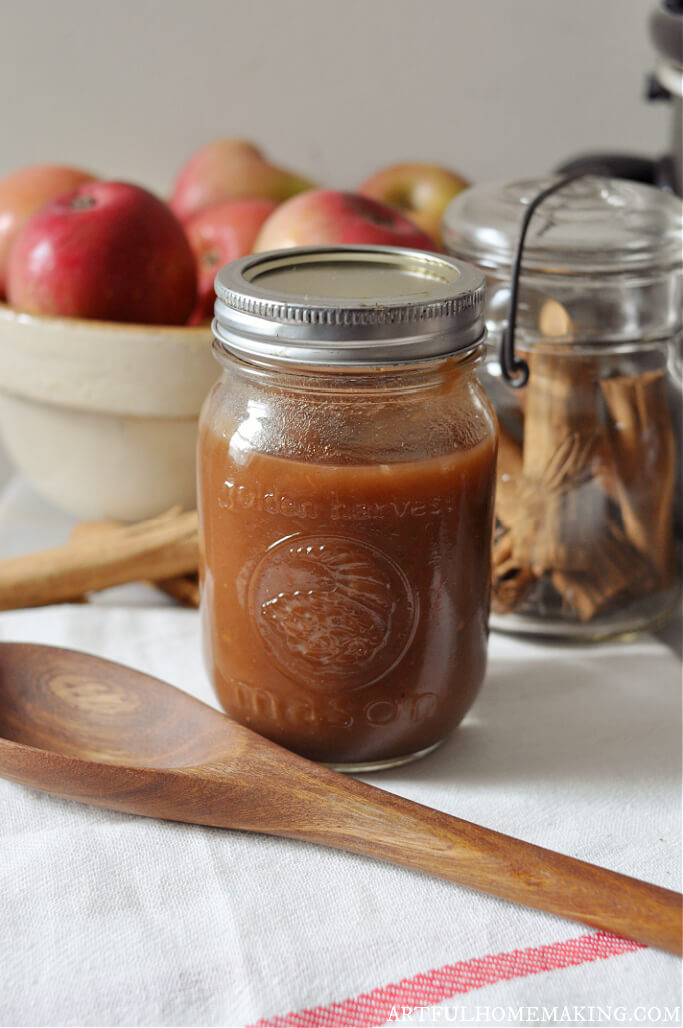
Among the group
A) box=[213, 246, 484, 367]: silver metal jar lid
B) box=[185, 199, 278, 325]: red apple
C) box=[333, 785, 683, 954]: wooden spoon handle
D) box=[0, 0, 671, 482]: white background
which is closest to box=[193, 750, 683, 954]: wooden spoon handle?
box=[333, 785, 683, 954]: wooden spoon handle

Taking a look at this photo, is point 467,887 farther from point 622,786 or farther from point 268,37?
point 268,37

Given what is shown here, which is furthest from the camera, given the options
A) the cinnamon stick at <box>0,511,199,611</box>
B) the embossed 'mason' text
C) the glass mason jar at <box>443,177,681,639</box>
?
the cinnamon stick at <box>0,511,199,611</box>

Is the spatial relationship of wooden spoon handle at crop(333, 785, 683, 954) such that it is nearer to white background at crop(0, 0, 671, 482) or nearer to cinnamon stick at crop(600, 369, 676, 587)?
→ cinnamon stick at crop(600, 369, 676, 587)

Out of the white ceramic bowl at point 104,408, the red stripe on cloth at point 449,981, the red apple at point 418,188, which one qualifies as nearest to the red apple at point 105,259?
the white ceramic bowl at point 104,408

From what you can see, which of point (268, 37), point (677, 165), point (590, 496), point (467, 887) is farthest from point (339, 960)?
point (268, 37)

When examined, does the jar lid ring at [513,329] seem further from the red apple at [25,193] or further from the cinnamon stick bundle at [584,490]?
the red apple at [25,193]

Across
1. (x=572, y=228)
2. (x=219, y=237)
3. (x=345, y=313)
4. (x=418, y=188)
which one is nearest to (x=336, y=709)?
(x=345, y=313)

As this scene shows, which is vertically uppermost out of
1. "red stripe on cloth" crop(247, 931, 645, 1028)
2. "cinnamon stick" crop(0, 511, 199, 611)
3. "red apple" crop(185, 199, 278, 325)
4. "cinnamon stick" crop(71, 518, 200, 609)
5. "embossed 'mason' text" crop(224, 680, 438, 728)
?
"red apple" crop(185, 199, 278, 325)
